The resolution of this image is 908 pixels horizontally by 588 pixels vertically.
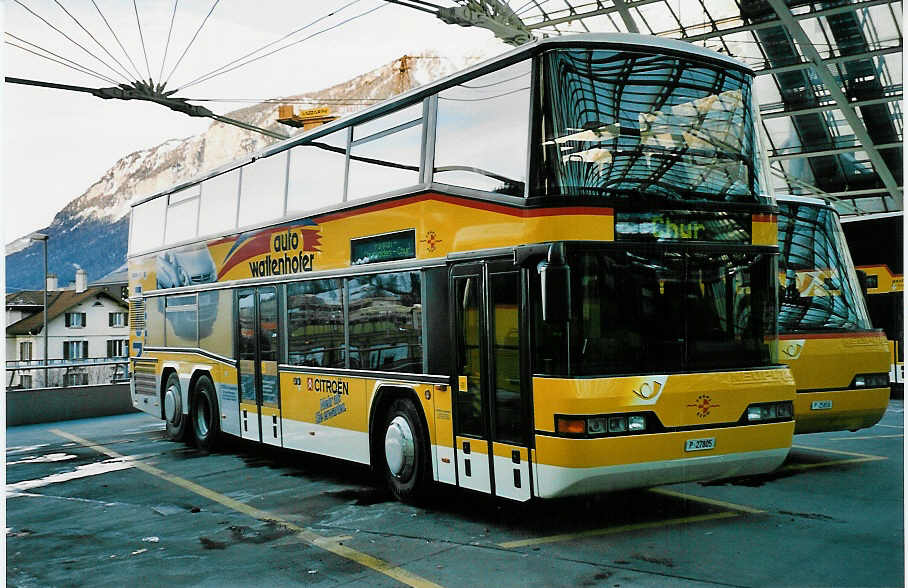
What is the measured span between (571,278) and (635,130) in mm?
1307

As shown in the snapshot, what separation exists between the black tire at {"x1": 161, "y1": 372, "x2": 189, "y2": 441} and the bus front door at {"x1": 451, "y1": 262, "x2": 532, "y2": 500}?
7.75 meters

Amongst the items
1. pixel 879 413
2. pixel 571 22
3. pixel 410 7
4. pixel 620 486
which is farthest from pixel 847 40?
pixel 620 486

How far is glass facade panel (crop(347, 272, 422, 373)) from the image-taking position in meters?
Result: 9.29

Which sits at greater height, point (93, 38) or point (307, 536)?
point (93, 38)

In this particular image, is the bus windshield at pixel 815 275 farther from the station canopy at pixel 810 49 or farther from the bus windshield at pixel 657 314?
the station canopy at pixel 810 49

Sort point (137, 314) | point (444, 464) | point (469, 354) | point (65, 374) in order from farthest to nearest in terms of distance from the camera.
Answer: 1. point (65, 374)
2. point (137, 314)
3. point (444, 464)
4. point (469, 354)

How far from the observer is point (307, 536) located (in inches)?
318

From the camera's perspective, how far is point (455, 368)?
8617mm

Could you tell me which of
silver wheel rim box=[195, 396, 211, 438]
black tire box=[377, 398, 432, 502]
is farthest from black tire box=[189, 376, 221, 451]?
black tire box=[377, 398, 432, 502]

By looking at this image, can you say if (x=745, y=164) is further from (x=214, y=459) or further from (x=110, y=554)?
(x=214, y=459)

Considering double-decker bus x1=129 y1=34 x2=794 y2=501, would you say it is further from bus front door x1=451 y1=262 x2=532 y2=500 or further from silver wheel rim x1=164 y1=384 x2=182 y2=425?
silver wheel rim x1=164 y1=384 x2=182 y2=425

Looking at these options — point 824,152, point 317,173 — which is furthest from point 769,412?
point 824,152

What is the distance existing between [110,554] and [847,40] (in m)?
23.6

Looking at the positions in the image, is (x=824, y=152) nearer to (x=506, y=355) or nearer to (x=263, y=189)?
(x=263, y=189)
